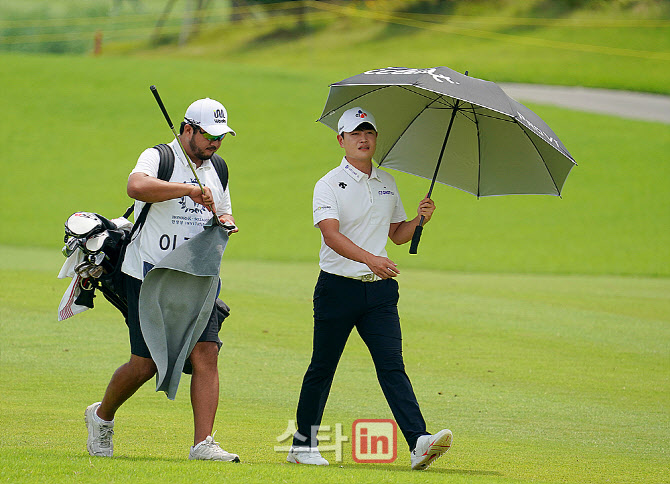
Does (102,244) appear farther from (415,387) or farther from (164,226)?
(415,387)

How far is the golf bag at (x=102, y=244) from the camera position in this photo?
551 centimetres

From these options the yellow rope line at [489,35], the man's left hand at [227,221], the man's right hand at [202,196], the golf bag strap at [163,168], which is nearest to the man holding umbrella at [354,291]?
the man's left hand at [227,221]

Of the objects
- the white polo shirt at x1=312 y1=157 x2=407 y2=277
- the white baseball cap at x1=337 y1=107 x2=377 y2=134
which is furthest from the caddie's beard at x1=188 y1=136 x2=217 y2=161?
the white baseball cap at x1=337 y1=107 x2=377 y2=134

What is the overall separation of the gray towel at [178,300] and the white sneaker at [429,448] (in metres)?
1.36

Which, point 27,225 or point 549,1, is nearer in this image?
point 27,225

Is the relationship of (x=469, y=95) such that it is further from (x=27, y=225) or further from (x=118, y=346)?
(x=27, y=225)

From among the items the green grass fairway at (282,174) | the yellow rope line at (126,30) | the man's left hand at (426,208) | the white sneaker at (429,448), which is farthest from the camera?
the yellow rope line at (126,30)

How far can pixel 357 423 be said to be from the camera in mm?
6375

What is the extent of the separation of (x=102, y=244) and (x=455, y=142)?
8.22ft

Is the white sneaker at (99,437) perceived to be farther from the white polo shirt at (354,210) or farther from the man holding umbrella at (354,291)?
the white polo shirt at (354,210)

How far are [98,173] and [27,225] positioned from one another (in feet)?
15.6

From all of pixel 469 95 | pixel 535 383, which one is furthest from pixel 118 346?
pixel 469 95

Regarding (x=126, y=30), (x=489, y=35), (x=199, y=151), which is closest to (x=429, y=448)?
(x=199, y=151)

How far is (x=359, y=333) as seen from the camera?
573 cm
